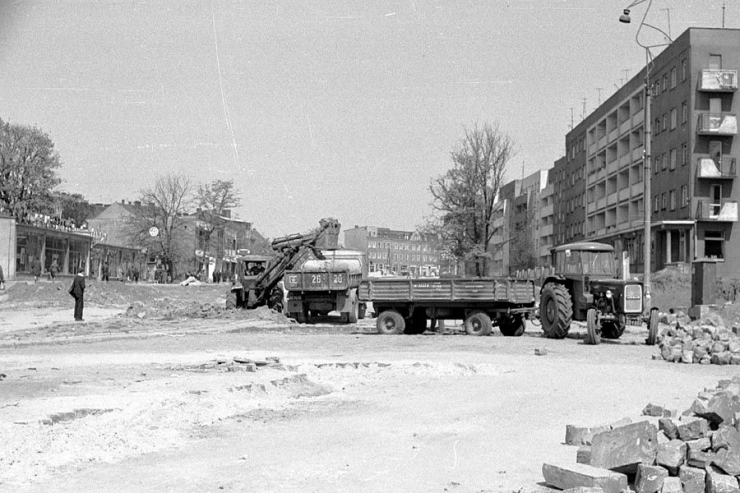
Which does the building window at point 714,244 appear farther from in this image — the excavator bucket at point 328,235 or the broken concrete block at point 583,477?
the broken concrete block at point 583,477

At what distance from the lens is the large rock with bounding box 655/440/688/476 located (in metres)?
7.07

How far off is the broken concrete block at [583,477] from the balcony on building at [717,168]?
50138mm

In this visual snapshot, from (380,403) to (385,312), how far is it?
51.7ft

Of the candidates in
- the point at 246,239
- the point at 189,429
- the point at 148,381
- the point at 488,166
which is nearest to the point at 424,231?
the point at 488,166

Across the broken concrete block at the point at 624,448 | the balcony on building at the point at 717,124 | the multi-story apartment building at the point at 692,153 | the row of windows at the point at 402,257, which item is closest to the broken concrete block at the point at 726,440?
the broken concrete block at the point at 624,448

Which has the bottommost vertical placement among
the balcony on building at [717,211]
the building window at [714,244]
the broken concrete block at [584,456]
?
the broken concrete block at [584,456]

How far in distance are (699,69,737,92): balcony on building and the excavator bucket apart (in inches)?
1181

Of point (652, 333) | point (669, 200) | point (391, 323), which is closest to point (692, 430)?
point (652, 333)

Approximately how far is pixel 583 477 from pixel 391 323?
2093 centimetres

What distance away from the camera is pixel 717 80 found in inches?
2056

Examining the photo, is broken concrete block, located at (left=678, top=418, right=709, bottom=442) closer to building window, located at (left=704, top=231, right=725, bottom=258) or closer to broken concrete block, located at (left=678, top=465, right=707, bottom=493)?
broken concrete block, located at (left=678, top=465, right=707, bottom=493)

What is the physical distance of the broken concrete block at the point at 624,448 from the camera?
7.05 meters

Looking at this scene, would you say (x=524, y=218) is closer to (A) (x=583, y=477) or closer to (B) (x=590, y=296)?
(B) (x=590, y=296)

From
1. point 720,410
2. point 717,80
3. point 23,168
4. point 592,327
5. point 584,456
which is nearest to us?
point 584,456
